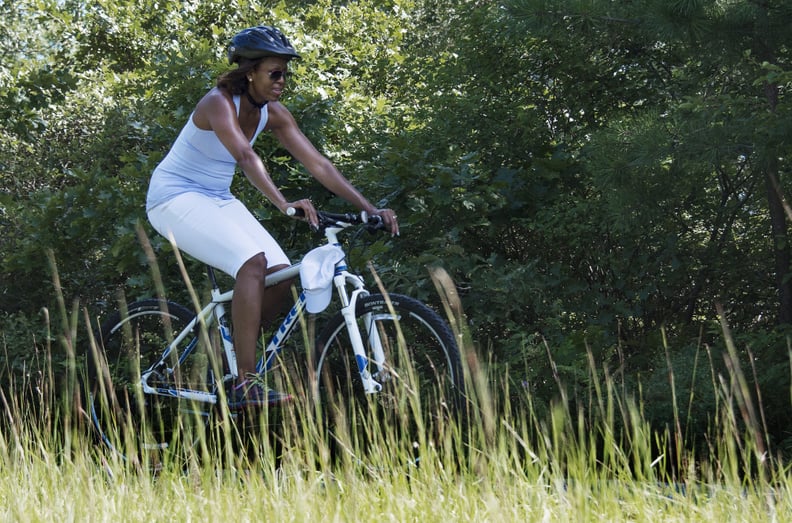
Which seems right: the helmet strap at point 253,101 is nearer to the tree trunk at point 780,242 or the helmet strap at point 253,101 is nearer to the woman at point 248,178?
the woman at point 248,178

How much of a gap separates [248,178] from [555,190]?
270 centimetres

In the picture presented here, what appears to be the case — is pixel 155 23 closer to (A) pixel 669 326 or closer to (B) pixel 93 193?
(B) pixel 93 193

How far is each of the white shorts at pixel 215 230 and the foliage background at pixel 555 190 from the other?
128 centimetres

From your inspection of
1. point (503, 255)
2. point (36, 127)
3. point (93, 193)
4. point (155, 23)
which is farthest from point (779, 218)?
point (155, 23)

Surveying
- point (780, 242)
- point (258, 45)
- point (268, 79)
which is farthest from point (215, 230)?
point (780, 242)

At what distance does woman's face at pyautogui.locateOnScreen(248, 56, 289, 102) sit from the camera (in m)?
4.42

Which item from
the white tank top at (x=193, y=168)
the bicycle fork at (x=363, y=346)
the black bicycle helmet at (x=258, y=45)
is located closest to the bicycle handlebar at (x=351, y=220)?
the bicycle fork at (x=363, y=346)

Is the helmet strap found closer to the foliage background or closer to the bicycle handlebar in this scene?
the bicycle handlebar

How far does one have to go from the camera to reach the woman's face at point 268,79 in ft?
14.5

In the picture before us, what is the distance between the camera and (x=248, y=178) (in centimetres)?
442

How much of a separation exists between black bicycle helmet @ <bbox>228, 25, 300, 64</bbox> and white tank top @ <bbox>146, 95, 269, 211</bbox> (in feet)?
0.86

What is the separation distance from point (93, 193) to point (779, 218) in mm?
4101

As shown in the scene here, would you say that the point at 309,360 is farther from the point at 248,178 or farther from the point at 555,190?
the point at 555,190

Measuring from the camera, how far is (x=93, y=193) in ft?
22.4
